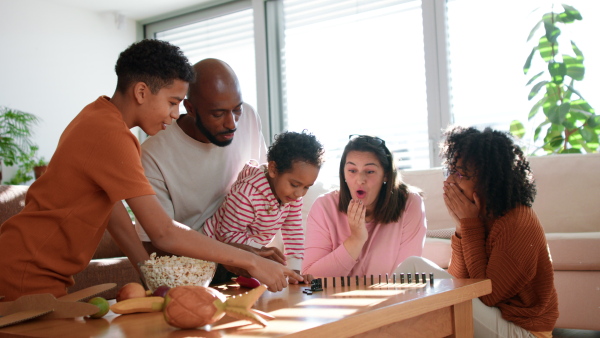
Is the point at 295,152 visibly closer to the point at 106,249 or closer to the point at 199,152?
the point at 199,152

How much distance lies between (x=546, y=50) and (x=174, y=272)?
351 cm

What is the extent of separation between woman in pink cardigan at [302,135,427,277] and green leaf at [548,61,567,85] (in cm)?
220

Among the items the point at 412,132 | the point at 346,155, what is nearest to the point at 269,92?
the point at 412,132

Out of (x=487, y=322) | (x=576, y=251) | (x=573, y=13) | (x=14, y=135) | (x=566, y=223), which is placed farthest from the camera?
(x=14, y=135)

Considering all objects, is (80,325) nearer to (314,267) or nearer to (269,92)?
(314,267)

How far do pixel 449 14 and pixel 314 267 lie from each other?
10.2ft

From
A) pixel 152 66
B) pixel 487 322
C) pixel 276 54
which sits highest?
pixel 276 54

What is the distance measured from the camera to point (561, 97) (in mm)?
4176

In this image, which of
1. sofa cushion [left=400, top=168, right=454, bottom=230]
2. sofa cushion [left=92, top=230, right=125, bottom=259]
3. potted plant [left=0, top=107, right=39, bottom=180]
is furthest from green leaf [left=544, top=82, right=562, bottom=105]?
potted plant [left=0, top=107, right=39, bottom=180]

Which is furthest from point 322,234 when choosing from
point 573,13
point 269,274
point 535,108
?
point 573,13

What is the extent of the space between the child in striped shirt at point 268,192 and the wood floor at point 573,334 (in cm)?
173

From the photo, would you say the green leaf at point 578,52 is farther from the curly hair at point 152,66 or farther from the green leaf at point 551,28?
the curly hair at point 152,66

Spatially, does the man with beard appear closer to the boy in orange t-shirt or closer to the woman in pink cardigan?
the woman in pink cardigan

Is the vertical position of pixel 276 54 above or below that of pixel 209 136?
above
